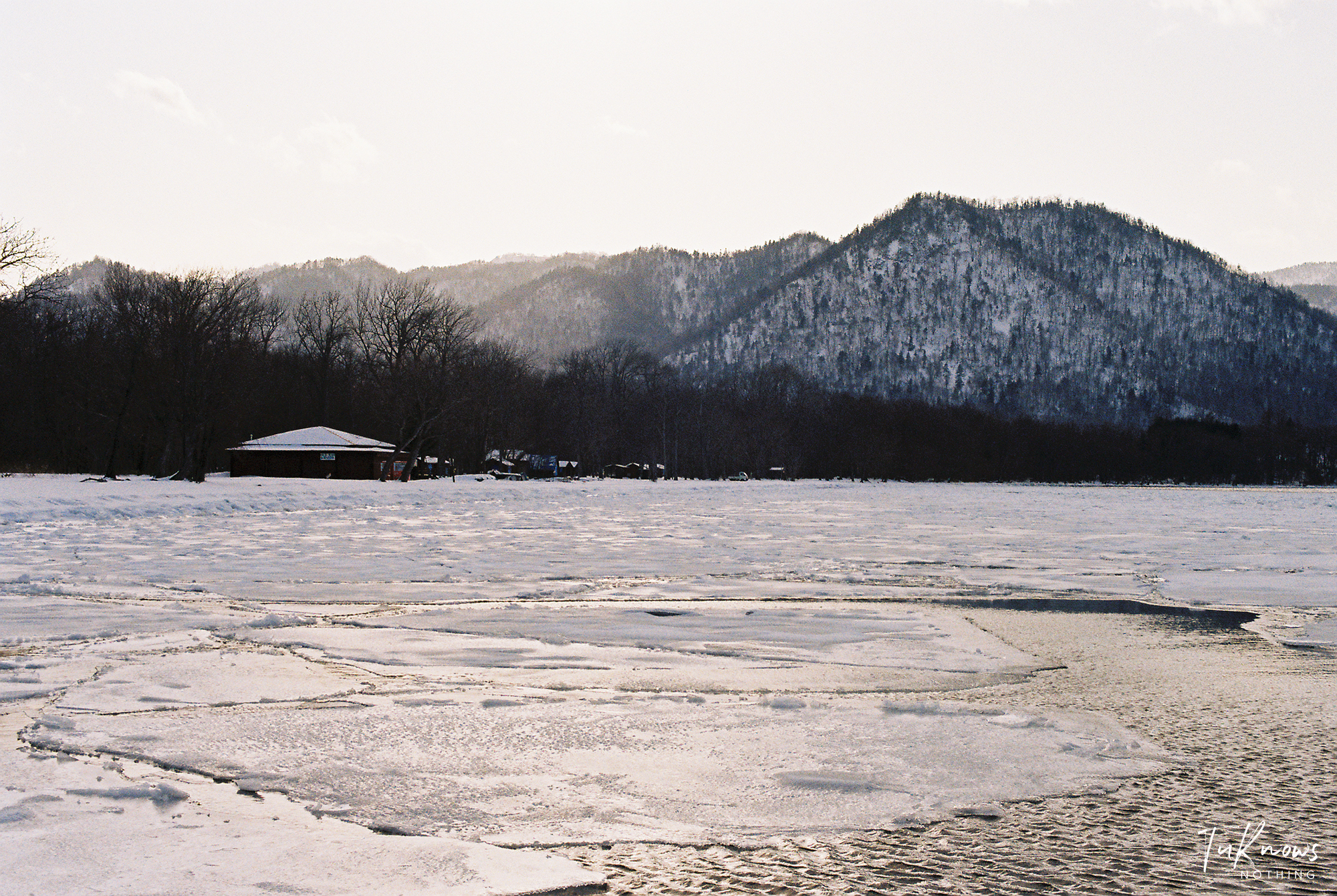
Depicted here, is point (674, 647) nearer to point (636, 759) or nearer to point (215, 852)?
point (636, 759)

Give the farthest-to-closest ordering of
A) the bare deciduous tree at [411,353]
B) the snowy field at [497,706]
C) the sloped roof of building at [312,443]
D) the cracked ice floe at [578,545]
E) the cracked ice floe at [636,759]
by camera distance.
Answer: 1. the sloped roof of building at [312,443]
2. the bare deciduous tree at [411,353]
3. the cracked ice floe at [578,545]
4. the cracked ice floe at [636,759]
5. the snowy field at [497,706]

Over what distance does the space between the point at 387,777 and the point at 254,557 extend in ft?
43.6

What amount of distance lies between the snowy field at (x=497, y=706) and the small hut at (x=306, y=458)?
154 feet

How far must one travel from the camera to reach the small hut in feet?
211

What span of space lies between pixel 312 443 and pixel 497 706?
62797mm

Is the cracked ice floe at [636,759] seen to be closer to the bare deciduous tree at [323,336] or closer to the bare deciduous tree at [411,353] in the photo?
the bare deciduous tree at [411,353]

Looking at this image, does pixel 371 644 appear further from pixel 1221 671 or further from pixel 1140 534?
pixel 1140 534

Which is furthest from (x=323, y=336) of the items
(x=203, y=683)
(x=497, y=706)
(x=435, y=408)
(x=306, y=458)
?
(x=497, y=706)

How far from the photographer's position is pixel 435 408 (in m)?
61.2

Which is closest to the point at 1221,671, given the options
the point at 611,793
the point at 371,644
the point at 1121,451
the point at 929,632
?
the point at 929,632

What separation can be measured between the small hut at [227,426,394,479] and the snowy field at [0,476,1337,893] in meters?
47.0

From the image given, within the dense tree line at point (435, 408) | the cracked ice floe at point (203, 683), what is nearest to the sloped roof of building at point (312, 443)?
the dense tree line at point (435, 408)

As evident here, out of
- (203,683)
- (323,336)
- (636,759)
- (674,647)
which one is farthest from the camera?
(323,336)

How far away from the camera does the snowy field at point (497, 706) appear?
4320 millimetres
